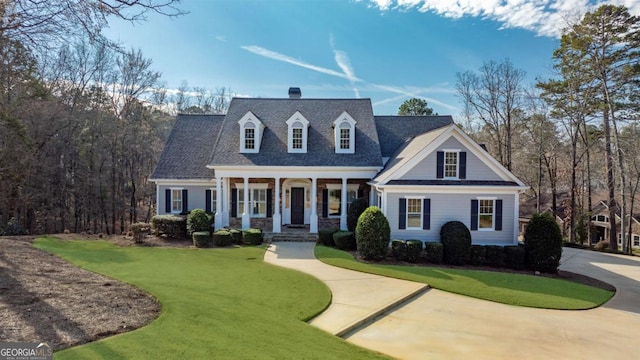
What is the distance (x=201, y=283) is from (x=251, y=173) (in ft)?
33.5

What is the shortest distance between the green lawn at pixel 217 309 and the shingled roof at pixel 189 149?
25.0ft

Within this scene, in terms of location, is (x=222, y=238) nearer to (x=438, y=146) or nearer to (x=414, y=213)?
(x=414, y=213)

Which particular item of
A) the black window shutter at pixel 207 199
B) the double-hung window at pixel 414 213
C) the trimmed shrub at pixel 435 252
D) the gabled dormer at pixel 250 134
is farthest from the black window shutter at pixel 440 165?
the black window shutter at pixel 207 199

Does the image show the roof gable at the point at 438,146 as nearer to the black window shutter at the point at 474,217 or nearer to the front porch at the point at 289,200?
the black window shutter at the point at 474,217

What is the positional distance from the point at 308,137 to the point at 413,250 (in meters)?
9.96

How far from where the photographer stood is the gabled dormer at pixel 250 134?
19922 mm

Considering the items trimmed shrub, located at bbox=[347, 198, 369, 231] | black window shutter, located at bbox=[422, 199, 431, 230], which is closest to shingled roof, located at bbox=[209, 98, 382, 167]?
trimmed shrub, located at bbox=[347, 198, 369, 231]

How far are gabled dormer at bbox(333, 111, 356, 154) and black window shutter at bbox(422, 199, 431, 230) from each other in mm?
5991

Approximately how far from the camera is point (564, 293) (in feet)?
36.6

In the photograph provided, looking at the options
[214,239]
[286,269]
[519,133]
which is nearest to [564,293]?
[286,269]

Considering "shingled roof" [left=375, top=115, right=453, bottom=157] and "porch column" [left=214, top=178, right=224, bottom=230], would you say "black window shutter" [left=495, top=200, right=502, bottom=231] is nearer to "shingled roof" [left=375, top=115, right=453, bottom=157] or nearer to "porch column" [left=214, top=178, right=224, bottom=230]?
"shingled roof" [left=375, top=115, right=453, bottom=157]

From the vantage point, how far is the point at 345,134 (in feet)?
66.6

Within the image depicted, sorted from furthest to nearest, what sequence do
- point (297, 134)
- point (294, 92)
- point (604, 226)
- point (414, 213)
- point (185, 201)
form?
point (604, 226)
point (294, 92)
point (185, 201)
point (297, 134)
point (414, 213)

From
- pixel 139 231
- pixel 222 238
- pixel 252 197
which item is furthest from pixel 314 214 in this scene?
pixel 139 231
